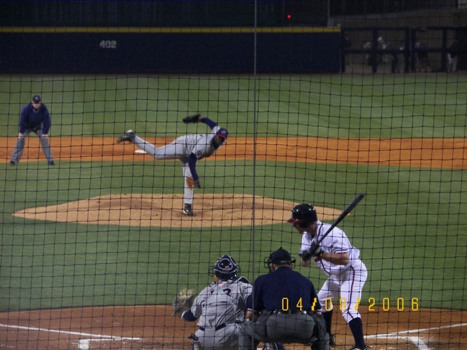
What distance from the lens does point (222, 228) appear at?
42.5 feet

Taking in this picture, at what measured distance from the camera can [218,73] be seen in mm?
29203

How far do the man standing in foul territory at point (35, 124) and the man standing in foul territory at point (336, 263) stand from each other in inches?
405

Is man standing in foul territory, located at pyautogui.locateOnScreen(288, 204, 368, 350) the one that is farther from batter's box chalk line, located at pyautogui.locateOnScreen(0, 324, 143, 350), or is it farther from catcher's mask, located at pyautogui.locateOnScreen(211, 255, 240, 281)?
batter's box chalk line, located at pyautogui.locateOnScreen(0, 324, 143, 350)

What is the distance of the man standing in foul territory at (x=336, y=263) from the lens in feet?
25.7

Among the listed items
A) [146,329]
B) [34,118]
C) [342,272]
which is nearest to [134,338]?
[146,329]

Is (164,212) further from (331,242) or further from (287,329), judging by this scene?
(287,329)

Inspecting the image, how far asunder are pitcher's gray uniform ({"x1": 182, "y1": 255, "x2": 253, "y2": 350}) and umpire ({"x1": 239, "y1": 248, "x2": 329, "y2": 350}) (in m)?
0.46

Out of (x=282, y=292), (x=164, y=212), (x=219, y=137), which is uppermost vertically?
(x=219, y=137)

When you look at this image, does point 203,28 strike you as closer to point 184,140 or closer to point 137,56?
point 137,56

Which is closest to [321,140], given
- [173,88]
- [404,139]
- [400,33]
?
[404,139]

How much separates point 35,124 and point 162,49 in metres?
12.4

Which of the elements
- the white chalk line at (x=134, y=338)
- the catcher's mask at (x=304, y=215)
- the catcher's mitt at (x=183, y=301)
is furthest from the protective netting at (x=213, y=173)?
the catcher's mask at (x=304, y=215)

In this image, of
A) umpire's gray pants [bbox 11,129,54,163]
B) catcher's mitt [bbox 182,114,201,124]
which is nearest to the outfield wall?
Result: umpire's gray pants [bbox 11,129,54,163]

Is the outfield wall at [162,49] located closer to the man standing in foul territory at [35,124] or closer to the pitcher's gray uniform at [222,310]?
the man standing in foul territory at [35,124]
